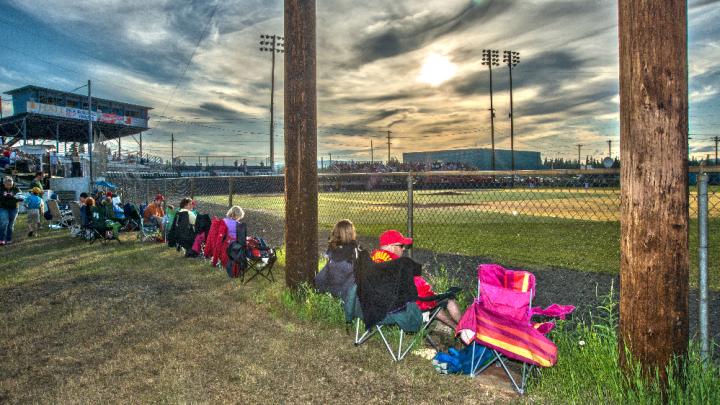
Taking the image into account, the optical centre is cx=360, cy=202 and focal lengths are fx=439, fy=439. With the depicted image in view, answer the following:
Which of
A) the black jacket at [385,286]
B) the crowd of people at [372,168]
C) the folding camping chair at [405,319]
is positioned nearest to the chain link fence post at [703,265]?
the folding camping chair at [405,319]

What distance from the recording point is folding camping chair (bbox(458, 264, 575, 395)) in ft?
11.0

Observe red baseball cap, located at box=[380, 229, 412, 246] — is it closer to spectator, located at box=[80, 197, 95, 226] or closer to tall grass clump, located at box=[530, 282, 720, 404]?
tall grass clump, located at box=[530, 282, 720, 404]

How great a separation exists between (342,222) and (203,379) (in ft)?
7.67

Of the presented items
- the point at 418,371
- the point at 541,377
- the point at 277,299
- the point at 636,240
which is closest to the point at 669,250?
the point at 636,240

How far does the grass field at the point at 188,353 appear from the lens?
361cm

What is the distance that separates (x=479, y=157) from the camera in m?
116

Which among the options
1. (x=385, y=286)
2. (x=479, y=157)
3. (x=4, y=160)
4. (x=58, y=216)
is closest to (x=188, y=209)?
(x=385, y=286)

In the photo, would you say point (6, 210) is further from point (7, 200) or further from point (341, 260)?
point (341, 260)

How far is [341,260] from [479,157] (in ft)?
382

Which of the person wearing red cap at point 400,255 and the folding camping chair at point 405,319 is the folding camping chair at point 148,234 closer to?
the folding camping chair at point 405,319

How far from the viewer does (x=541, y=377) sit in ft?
12.0

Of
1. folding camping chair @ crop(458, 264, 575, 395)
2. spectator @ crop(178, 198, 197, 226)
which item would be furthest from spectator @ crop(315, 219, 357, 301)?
spectator @ crop(178, 198, 197, 226)

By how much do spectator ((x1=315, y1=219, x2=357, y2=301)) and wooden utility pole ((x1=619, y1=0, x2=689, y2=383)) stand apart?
305 cm

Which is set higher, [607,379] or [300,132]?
[300,132]
